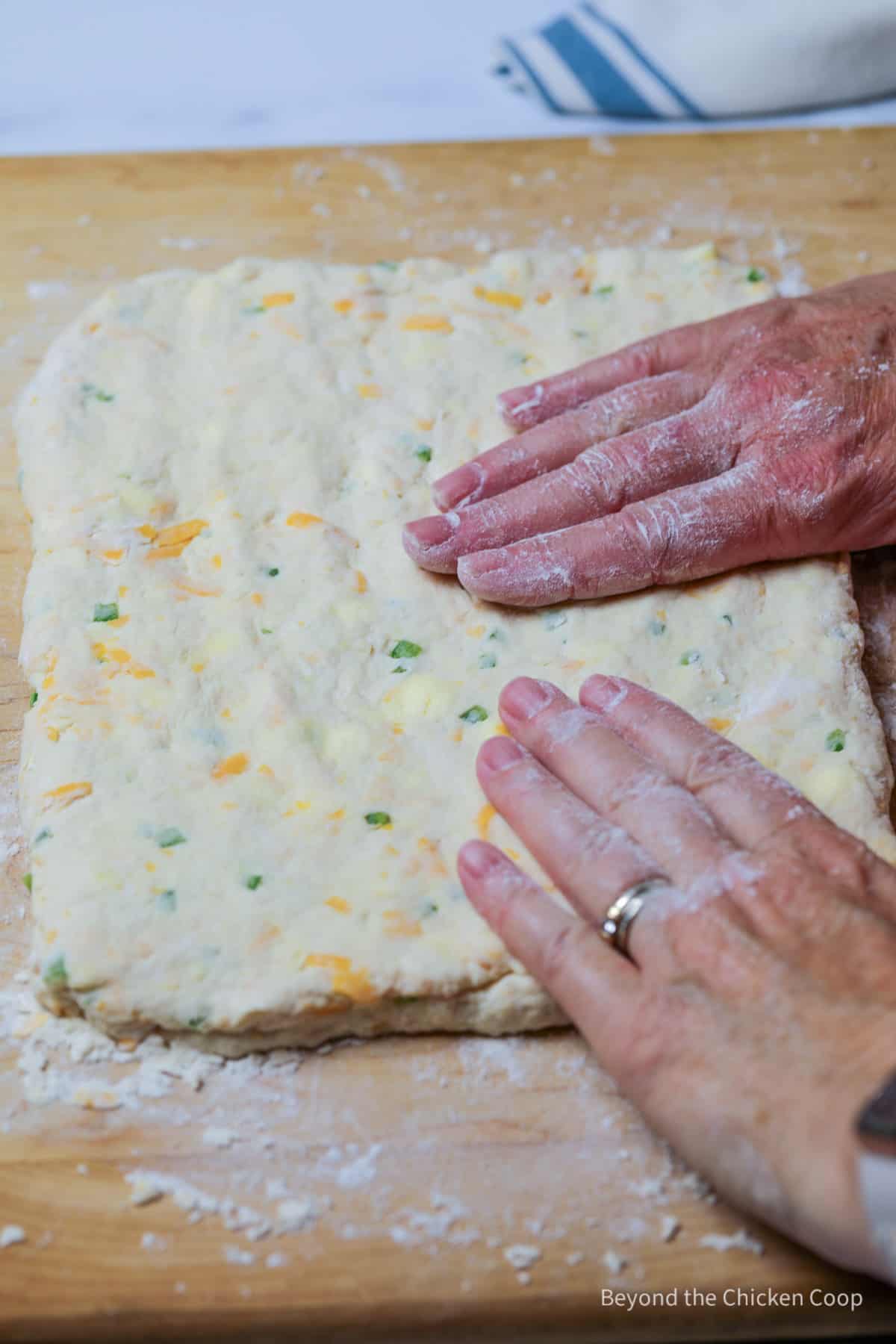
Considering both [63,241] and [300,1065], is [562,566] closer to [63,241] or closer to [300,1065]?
[300,1065]

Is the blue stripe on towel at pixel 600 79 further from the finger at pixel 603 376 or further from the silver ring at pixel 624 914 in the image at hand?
the silver ring at pixel 624 914

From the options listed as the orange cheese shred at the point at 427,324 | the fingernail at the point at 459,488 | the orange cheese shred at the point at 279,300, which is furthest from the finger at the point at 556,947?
the orange cheese shred at the point at 279,300

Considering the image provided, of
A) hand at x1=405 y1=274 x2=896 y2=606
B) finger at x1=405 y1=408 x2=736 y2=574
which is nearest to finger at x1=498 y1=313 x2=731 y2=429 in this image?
hand at x1=405 y1=274 x2=896 y2=606

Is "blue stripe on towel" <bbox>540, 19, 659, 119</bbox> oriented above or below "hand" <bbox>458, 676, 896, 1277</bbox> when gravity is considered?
above

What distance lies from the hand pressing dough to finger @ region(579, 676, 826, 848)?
0.32 feet

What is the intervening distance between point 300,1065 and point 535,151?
1976mm

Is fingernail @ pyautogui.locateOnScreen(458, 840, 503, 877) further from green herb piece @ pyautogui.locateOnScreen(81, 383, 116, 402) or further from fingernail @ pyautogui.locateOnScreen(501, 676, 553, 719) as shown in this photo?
green herb piece @ pyautogui.locateOnScreen(81, 383, 116, 402)

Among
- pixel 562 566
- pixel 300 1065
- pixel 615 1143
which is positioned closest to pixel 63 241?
pixel 562 566

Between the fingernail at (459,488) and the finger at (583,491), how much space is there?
0.04 m

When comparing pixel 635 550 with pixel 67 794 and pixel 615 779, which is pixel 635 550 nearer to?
pixel 615 779

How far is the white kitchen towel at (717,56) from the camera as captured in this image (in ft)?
8.59

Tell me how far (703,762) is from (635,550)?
1.21ft

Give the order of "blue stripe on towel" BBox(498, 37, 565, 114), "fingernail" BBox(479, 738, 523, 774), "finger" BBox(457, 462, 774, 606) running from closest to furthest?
"fingernail" BBox(479, 738, 523, 774) → "finger" BBox(457, 462, 774, 606) → "blue stripe on towel" BBox(498, 37, 565, 114)

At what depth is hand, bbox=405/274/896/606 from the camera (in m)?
1.74
